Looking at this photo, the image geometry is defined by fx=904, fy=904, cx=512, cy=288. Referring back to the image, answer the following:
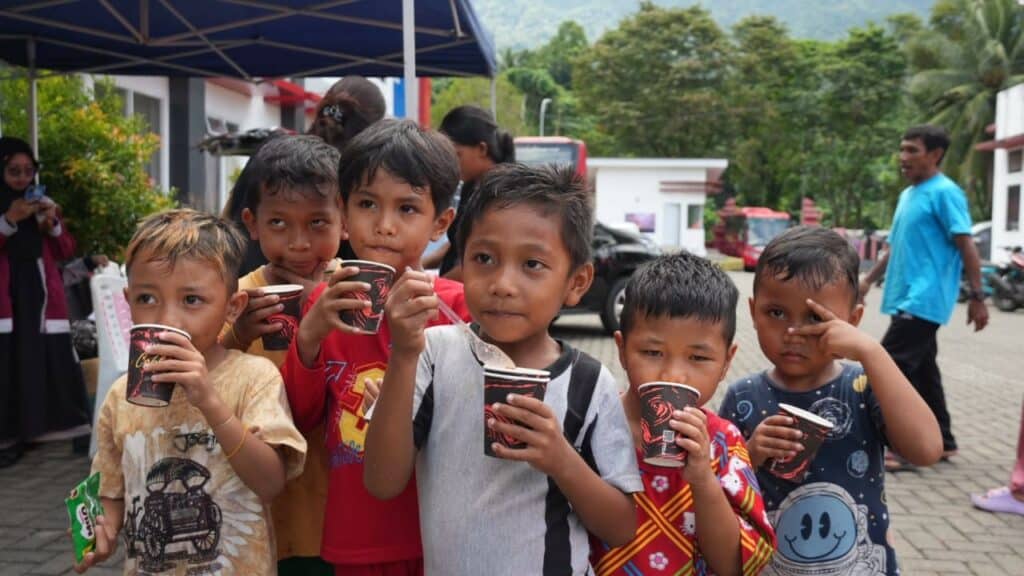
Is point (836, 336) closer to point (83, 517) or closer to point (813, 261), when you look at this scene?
point (813, 261)

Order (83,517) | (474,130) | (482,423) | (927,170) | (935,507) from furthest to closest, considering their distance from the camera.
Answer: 1. (927,170)
2. (935,507)
3. (474,130)
4. (83,517)
5. (482,423)

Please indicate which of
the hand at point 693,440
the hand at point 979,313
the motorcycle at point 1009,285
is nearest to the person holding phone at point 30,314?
the hand at point 693,440

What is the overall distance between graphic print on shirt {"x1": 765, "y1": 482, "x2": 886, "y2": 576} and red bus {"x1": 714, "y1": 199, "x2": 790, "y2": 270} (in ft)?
98.4

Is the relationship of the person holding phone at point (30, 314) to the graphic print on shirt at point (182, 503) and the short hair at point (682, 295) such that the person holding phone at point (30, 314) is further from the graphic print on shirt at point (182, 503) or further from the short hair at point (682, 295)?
the short hair at point (682, 295)

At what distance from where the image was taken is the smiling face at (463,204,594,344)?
1.82m

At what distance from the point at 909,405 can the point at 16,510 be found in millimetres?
4771

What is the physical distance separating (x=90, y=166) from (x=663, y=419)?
20.1 feet

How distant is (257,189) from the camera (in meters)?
2.44

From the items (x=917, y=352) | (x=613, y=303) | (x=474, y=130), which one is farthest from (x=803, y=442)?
(x=613, y=303)

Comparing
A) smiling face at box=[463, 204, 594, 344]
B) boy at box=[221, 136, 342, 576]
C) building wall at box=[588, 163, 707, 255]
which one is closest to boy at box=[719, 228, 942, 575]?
smiling face at box=[463, 204, 594, 344]

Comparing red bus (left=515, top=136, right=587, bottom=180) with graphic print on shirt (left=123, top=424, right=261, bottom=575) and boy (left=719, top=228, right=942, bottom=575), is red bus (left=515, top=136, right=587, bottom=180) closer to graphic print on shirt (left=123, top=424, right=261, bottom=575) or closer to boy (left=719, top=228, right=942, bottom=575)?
boy (left=719, top=228, right=942, bottom=575)

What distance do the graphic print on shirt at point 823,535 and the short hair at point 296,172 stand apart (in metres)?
→ 1.47

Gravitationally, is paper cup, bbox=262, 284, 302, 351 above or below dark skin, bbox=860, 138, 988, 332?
below

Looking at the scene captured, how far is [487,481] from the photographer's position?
183 centimetres
